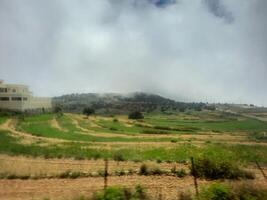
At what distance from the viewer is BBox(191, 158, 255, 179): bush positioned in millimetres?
21844

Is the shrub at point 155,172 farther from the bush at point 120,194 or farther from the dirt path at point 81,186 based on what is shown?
the bush at point 120,194

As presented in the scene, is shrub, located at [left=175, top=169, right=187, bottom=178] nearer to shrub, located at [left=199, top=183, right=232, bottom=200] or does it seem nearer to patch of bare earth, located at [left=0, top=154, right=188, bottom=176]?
patch of bare earth, located at [left=0, top=154, right=188, bottom=176]

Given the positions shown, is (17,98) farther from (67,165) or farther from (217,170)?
(217,170)

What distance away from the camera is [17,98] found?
102 metres

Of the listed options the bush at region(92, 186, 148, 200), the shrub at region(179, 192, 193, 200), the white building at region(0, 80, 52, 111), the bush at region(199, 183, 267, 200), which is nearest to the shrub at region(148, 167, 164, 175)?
the bush at region(92, 186, 148, 200)

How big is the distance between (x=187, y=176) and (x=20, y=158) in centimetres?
1328

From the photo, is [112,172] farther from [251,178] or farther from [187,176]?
[251,178]

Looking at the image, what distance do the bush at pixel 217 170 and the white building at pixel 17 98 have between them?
84.6 meters

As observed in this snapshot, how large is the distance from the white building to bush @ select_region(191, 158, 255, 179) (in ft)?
278

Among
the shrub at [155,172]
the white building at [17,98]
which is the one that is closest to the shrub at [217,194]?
the shrub at [155,172]

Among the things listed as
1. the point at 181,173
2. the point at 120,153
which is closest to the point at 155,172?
the point at 181,173

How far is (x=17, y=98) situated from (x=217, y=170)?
86.2 meters

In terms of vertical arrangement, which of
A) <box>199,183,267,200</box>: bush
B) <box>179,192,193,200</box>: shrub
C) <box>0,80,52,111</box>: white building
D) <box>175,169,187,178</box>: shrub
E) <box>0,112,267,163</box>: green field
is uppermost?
<box>0,80,52,111</box>: white building

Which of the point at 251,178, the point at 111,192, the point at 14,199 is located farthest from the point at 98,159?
the point at 111,192
